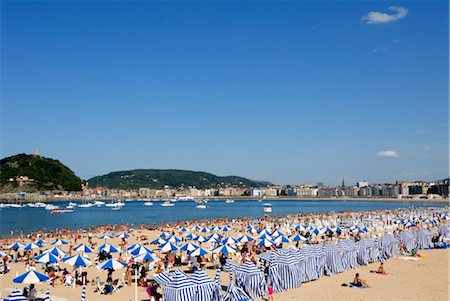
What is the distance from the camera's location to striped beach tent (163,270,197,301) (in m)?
11.9

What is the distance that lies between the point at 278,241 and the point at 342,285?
7.98 m

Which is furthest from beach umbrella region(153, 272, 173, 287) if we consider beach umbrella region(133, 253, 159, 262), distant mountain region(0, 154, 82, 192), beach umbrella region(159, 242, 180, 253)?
distant mountain region(0, 154, 82, 192)

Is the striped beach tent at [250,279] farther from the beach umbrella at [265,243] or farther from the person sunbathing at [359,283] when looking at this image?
the beach umbrella at [265,243]

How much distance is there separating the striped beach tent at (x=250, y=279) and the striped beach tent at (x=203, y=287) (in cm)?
230

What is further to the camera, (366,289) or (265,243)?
(265,243)

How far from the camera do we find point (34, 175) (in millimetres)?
177125

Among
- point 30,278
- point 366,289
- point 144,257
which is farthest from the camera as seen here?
point 144,257

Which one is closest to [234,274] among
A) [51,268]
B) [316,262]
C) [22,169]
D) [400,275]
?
[316,262]

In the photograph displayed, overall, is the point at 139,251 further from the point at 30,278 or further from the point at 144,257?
the point at 30,278

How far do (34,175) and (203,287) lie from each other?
182235 mm

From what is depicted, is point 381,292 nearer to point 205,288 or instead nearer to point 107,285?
point 205,288

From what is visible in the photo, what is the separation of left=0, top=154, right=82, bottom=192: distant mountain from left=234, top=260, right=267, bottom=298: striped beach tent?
17159cm

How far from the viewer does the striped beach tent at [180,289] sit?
1193 centimetres

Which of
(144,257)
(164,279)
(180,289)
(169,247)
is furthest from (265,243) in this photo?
(180,289)
